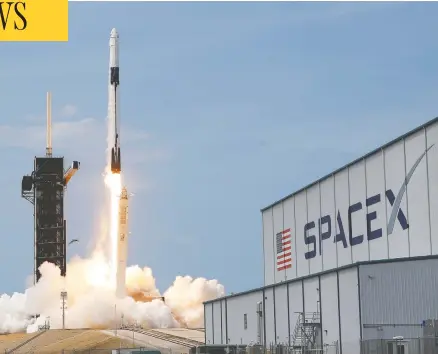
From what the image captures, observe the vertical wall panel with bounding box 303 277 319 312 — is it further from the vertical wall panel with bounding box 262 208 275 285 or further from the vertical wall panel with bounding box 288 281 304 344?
the vertical wall panel with bounding box 262 208 275 285

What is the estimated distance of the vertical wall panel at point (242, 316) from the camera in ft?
294

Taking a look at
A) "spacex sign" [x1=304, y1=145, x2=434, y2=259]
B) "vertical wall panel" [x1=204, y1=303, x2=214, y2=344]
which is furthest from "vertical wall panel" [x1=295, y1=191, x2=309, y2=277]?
"vertical wall panel" [x1=204, y1=303, x2=214, y2=344]

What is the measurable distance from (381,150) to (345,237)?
8.62m

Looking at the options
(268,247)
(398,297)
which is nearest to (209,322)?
(268,247)

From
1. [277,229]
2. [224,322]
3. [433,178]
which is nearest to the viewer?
[433,178]

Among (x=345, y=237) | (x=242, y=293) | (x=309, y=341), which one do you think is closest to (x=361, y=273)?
(x=309, y=341)

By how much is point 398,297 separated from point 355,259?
15366 millimetres

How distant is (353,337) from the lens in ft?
222

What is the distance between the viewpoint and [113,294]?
146 metres

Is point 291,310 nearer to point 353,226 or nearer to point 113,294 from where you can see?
point 353,226

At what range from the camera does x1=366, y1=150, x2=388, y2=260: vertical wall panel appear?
253ft

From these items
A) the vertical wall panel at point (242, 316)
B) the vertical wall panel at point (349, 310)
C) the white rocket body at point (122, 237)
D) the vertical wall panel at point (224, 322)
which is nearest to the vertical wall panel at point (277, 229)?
the vertical wall panel at point (224, 322)

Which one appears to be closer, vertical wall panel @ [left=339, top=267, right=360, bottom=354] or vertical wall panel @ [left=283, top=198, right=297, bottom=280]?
vertical wall panel @ [left=339, top=267, right=360, bottom=354]

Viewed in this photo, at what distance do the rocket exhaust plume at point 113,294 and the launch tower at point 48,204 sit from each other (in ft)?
6.80
